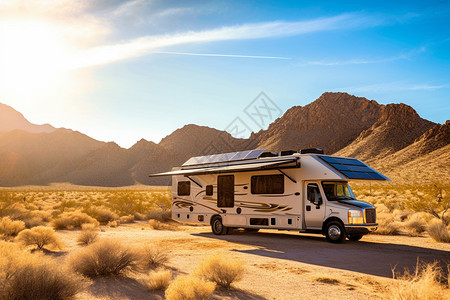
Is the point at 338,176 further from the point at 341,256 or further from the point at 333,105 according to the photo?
the point at 333,105

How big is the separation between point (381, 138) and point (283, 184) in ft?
260

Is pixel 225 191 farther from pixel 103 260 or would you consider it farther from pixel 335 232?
pixel 103 260

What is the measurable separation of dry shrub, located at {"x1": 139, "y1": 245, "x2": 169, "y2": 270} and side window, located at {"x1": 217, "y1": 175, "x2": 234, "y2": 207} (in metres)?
7.28

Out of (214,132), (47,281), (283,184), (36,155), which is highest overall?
(214,132)

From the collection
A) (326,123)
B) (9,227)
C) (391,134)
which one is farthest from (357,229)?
(326,123)

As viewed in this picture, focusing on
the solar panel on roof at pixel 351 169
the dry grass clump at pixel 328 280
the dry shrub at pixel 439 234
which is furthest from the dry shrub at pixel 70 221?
the dry shrub at pixel 439 234

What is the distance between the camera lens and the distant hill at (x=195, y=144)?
91.7m

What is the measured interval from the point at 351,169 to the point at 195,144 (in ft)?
409

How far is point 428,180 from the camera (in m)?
53.9

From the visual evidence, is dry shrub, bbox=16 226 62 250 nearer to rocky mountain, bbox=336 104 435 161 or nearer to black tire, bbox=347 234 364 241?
black tire, bbox=347 234 364 241

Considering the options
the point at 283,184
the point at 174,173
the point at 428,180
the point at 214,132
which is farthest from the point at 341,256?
the point at 214,132

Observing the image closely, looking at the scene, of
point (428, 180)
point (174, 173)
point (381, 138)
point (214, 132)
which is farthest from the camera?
point (214, 132)

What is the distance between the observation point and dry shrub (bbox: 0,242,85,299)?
5449 mm

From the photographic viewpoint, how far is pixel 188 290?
581 cm
